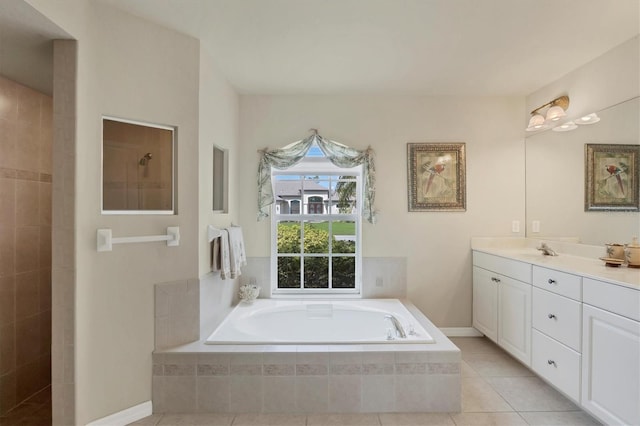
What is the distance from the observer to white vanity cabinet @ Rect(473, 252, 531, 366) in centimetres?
243

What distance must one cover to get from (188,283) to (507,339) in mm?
2520

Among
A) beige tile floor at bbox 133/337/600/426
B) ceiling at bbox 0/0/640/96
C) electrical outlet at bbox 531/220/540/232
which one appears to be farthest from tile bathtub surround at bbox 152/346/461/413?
ceiling at bbox 0/0/640/96

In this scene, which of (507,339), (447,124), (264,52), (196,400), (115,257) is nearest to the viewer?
(115,257)

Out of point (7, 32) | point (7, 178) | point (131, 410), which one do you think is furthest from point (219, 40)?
point (131, 410)

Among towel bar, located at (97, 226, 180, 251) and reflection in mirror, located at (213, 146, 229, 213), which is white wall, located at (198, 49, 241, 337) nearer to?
reflection in mirror, located at (213, 146, 229, 213)

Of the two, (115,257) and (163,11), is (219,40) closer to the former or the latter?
(163,11)

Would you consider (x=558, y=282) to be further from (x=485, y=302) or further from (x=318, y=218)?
(x=318, y=218)

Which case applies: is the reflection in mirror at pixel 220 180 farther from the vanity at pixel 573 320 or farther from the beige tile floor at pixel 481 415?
the vanity at pixel 573 320

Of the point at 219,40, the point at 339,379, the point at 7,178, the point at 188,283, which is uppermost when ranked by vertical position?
the point at 219,40

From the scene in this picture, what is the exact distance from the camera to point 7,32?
5.27ft

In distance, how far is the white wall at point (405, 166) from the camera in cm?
319

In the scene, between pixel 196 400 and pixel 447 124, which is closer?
pixel 196 400

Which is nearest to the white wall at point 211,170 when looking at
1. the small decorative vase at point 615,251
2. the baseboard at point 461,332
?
the baseboard at point 461,332

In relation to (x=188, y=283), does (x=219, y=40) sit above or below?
above
